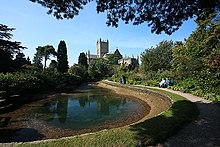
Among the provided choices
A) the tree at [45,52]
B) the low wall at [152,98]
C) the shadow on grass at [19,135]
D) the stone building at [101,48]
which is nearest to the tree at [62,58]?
the tree at [45,52]

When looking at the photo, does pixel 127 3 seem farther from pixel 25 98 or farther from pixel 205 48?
pixel 205 48

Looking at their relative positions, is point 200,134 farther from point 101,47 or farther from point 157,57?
point 101,47

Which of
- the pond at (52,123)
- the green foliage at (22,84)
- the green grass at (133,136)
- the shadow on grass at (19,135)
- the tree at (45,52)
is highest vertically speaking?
the tree at (45,52)

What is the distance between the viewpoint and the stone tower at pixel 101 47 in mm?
120875

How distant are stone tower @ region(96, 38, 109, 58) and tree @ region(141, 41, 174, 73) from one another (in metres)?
75.1

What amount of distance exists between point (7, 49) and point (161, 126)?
28899 millimetres

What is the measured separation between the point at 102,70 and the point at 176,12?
51802 millimetres

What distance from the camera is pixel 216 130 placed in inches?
248

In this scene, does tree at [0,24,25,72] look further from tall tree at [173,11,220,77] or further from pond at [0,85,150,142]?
tall tree at [173,11,220,77]

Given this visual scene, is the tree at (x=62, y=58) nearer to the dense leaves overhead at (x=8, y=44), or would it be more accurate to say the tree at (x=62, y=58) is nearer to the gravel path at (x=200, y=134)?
the dense leaves overhead at (x=8, y=44)

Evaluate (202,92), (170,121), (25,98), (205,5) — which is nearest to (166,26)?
(205,5)

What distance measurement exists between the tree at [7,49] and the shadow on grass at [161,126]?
1014 inches

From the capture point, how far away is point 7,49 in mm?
28422

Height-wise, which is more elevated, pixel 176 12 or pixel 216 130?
pixel 176 12
